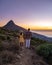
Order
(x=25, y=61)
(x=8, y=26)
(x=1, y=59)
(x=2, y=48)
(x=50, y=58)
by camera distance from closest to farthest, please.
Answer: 1. (x=1, y=59)
2. (x=25, y=61)
3. (x=2, y=48)
4. (x=50, y=58)
5. (x=8, y=26)

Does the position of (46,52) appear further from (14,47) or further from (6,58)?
(6,58)

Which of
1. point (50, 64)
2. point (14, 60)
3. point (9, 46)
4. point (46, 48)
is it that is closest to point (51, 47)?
point (46, 48)

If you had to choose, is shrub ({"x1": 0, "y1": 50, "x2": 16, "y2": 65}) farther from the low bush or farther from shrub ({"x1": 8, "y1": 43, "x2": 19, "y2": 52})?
the low bush

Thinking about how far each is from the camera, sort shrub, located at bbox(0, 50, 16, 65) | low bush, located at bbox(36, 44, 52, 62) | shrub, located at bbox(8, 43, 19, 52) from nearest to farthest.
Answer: shrub, located at bbox(0, 50, 16, 65)
shrub, located at bbox(8, 43, 19, 52)
low bush, located at bbox(36, 44, 52, 62)

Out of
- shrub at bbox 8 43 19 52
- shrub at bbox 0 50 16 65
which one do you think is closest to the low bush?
shrub at bbox 8 43 19 52

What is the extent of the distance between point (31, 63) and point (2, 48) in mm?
3116

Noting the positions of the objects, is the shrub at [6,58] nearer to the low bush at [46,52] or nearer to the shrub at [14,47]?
the shrub at [14,47]

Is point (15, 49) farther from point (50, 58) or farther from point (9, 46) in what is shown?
point (50, 58)

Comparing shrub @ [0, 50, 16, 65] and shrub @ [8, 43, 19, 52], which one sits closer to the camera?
shrub @ [0, 50, 16, 65]

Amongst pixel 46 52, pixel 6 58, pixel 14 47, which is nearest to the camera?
pixel 6 58

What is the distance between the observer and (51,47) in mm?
19844

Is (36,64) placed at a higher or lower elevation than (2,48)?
lower

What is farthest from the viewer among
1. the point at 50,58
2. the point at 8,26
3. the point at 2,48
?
the point at 8,26

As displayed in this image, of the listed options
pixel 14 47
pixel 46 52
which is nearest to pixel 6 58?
pixel 14 47
